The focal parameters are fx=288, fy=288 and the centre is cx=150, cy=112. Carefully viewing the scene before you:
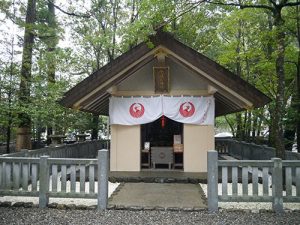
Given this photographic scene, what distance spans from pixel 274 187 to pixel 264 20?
33.3 ft

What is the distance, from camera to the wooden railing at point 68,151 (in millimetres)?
8413

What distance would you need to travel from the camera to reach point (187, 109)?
32.1 ft

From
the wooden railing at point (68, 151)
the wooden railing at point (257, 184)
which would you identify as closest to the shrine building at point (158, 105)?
Answer: the wooden railing at point (68, 151)

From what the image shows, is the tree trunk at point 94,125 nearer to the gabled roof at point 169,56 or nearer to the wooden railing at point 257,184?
the gabled roof at point 169,56

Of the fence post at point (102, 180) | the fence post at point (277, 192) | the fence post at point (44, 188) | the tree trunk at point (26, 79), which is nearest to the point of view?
the fence post at point (277, 192)

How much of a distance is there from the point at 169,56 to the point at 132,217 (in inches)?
218

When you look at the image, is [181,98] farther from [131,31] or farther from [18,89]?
[18,89]

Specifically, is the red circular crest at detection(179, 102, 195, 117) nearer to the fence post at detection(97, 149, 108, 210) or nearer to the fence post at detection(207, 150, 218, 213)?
the fence post at detection(207, 150, 218, 213)

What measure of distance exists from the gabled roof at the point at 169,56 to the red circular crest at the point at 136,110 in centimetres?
105

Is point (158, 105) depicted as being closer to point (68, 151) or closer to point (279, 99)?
point (279, 99)

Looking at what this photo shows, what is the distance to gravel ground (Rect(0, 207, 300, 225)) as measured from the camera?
5.02 m

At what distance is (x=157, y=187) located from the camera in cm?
778

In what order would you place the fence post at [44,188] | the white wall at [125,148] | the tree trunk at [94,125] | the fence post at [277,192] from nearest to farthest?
the fence post at [277,192]
the fence post at [44,188]
the white wall at [125,148]
the tree trunk at [94,125]

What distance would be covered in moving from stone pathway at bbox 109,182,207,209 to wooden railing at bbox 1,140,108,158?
9.59 feet
